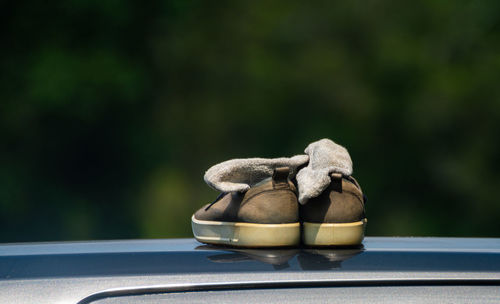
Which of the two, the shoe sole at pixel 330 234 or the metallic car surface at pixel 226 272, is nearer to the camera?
the metallic car surface at pixel 226 272

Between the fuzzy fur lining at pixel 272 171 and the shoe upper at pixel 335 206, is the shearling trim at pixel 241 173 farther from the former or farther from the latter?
the shoe upper at pixel 335 206

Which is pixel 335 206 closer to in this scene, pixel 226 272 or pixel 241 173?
pixel 241 173

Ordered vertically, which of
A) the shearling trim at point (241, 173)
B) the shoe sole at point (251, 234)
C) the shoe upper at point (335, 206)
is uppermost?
the shearling trim at point (241, 173)

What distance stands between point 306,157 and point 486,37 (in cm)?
1080

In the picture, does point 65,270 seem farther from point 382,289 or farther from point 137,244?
point 382,289

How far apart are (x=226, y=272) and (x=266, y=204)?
28 cm

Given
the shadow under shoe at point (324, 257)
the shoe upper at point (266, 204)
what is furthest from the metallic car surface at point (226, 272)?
the shoe upper at point (266, 204)

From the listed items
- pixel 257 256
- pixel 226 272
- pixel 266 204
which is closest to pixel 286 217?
pixel 266 204

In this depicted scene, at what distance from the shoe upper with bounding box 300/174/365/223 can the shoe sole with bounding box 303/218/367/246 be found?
0.01 metres

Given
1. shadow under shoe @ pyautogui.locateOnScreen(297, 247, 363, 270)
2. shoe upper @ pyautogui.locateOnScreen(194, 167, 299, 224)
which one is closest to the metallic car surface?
shadow under shoe @ pyautogui.locateOnScreen(297, 247, 363, 270)

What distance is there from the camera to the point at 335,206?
1.38 metres

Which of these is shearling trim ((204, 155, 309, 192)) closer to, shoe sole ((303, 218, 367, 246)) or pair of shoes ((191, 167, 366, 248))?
pair of shoes ((191, 167, 366, 248))

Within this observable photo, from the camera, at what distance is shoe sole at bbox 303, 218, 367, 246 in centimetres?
136

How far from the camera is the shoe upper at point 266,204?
4.50ft
